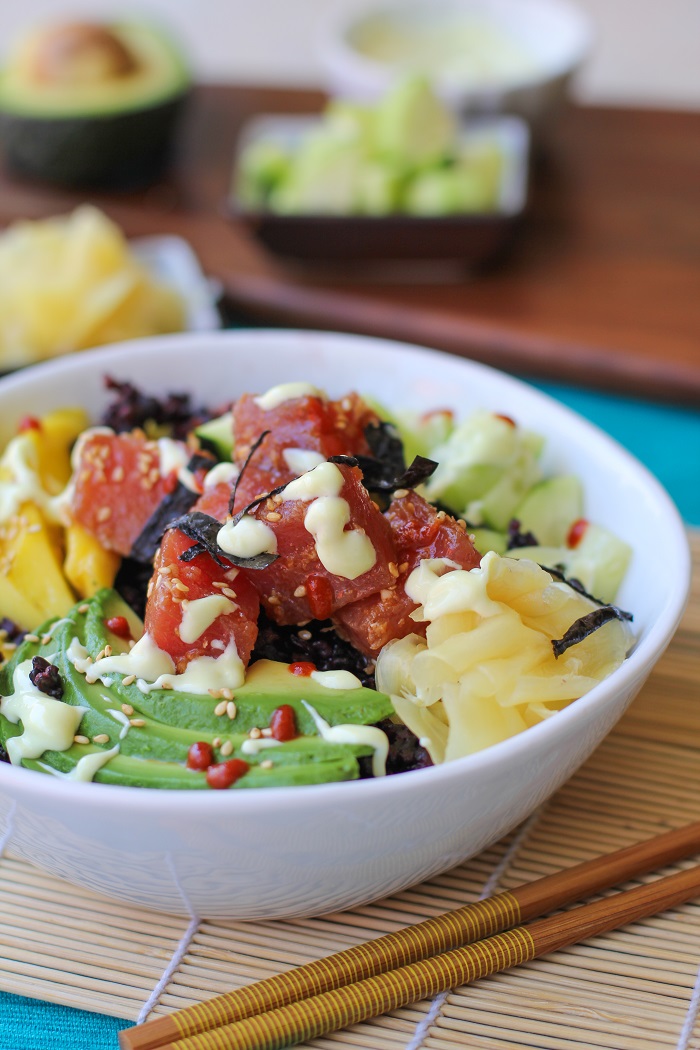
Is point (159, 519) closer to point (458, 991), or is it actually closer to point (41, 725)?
point (41, 725)

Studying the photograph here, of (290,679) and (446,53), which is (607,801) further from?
(446,53)

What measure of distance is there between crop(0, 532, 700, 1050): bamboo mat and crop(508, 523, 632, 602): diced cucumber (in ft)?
1.46

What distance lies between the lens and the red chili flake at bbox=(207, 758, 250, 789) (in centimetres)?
173

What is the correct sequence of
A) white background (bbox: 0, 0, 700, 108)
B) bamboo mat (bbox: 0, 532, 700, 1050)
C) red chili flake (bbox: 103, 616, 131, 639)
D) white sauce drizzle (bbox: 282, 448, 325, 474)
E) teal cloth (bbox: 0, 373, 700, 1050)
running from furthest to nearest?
1. white background (bbox: 0, 0, 700, 108)
2. teal cloth (bbox: 0, 373, 700, 1050)
3. white sauce drizzle (bbox: 282, 448, 325, 474)
4. red chili flake (bbox: 103, 616, 131, 639)
5. bamboo mat (bbox: 0, 532, 700, 1050)

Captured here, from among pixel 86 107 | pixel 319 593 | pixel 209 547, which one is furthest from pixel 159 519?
pixel 86 107

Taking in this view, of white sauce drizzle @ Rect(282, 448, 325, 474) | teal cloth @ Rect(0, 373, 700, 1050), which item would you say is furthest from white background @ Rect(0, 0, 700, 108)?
white sauce drizzle @ Rect(282, 448, 325, 474)

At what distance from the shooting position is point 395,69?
4.83 m

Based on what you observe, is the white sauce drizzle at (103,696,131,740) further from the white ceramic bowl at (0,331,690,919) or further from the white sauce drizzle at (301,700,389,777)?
the white sauce drizzle at (301,700,389,777)

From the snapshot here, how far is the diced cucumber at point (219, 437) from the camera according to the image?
8.23ft

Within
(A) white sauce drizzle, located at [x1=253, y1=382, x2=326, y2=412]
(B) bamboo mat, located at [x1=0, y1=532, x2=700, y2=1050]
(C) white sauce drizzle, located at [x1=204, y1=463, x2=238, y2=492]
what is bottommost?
(B) bamboo mat, located at [x1=0, y1=532, x2=700, y2=1050]

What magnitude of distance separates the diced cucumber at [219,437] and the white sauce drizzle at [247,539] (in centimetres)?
59

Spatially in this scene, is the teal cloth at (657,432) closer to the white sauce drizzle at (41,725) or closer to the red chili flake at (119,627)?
the red chili flake at (119,627)

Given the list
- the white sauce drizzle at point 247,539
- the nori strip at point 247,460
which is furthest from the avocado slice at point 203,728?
the nori strip at point 247,460

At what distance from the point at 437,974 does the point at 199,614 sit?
0.73 metres
